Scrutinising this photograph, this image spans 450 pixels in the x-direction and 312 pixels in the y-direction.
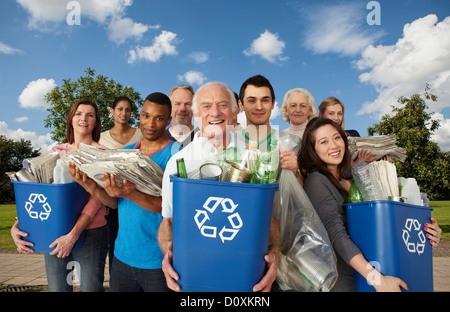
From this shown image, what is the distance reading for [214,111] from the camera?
1.81 m

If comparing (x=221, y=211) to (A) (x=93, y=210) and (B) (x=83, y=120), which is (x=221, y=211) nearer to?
(A) (x=93, y=210)

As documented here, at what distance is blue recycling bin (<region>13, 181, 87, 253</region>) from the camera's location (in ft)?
6.70

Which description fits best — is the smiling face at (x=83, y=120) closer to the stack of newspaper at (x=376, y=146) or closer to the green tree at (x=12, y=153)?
the stack of newspaper at (x=376, y=146)

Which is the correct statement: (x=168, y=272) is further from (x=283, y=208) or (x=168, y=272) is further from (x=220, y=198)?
(x=283, y=208)

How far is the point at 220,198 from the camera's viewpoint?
4.41 ft

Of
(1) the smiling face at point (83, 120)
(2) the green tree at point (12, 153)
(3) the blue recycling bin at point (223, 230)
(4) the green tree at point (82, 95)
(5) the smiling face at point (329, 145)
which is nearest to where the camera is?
(3) the blue recycling bin at point (223, 230)

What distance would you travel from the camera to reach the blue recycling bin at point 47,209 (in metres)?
2.04

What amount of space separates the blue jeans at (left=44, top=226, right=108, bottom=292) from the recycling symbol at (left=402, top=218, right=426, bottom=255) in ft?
6.82

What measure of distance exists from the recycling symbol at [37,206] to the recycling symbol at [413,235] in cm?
223

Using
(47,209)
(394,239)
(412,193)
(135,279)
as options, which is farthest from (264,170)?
(47,209)

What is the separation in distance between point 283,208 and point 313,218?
0.17m

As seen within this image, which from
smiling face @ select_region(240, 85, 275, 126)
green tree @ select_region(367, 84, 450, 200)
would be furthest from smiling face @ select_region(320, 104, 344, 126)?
green tree @ select_region(367, 84, 450, 200)

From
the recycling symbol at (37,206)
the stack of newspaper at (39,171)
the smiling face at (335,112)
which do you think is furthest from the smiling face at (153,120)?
the smiling face at (335,112)

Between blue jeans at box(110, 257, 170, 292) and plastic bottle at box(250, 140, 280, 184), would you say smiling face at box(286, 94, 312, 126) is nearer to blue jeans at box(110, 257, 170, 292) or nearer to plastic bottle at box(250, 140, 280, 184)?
plastic bottle at box(250, 140, 280, 184)
